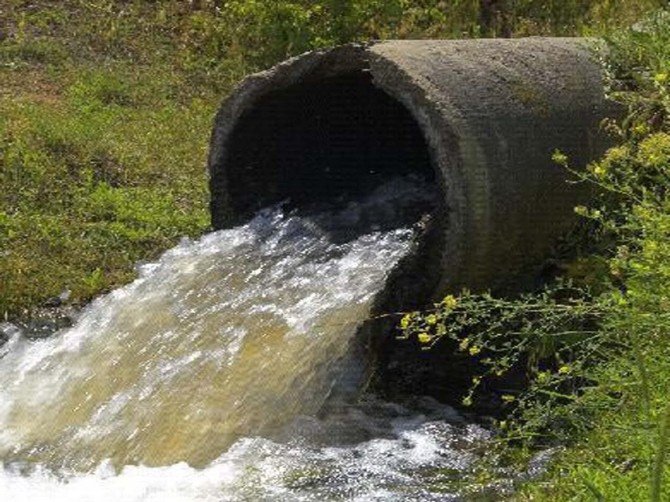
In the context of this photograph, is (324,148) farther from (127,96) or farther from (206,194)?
(127,96)

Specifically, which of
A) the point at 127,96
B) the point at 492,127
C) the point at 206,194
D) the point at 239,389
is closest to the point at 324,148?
the point at 206,194

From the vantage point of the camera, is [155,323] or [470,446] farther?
[155,323]

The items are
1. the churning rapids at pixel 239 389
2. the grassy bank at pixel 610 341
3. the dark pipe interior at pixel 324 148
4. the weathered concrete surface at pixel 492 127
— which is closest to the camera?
the grassy bank at pixel 610 341

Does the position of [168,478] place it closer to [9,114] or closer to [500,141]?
[500,141]

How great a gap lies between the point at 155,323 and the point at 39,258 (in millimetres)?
1643

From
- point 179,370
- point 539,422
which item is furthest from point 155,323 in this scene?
point 539,422

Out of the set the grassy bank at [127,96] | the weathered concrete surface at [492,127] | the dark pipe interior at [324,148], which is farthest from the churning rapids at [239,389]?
the grassy bank at [127,96]

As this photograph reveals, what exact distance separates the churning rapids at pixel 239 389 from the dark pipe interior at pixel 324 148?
291 millimetres

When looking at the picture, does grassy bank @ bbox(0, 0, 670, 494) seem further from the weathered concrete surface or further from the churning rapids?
the churning rapids

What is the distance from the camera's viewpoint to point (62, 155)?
9.16 meters

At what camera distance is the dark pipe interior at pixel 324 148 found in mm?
Result: 7152

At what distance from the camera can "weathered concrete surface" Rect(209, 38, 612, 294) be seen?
17.3 ft

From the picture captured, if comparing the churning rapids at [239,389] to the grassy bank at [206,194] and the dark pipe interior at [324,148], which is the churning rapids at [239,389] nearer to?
the dark pipe interior at [324,148]

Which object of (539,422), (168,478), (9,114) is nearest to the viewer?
(539,422)
